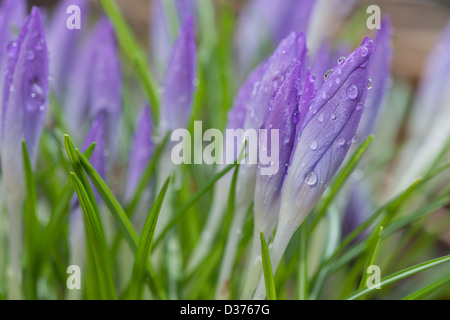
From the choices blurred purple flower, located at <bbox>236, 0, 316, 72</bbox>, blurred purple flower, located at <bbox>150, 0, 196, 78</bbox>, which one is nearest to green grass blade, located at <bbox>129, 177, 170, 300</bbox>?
blurred purple flower, located at <bbox>150, 0, 196, 78</bbox>

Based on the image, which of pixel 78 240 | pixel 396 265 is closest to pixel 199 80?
pixel 78 240

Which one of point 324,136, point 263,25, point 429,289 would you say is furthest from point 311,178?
point 263,25

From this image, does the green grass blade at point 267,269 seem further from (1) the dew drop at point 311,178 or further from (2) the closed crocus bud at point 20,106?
(2) the closed crocus bud at point 20,106

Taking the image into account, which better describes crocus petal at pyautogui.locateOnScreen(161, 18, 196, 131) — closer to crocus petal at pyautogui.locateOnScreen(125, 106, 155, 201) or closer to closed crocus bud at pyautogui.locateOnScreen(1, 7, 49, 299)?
crocus petal at pyautogui.locateOnScreen(125, 106, 155, 201)

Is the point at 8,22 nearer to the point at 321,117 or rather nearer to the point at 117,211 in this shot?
the point at 117,211

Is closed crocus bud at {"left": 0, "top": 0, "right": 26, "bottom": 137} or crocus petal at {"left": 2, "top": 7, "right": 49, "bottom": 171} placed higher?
closed crocus bud at {"left": 0, "top": 0, "right": 26, "bottom": 137}

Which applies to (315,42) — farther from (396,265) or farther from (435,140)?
(396,265)

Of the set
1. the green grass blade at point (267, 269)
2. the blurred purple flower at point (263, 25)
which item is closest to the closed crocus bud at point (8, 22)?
the green grass blade at point (267, 269)

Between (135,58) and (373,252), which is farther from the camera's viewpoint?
(135,58)
